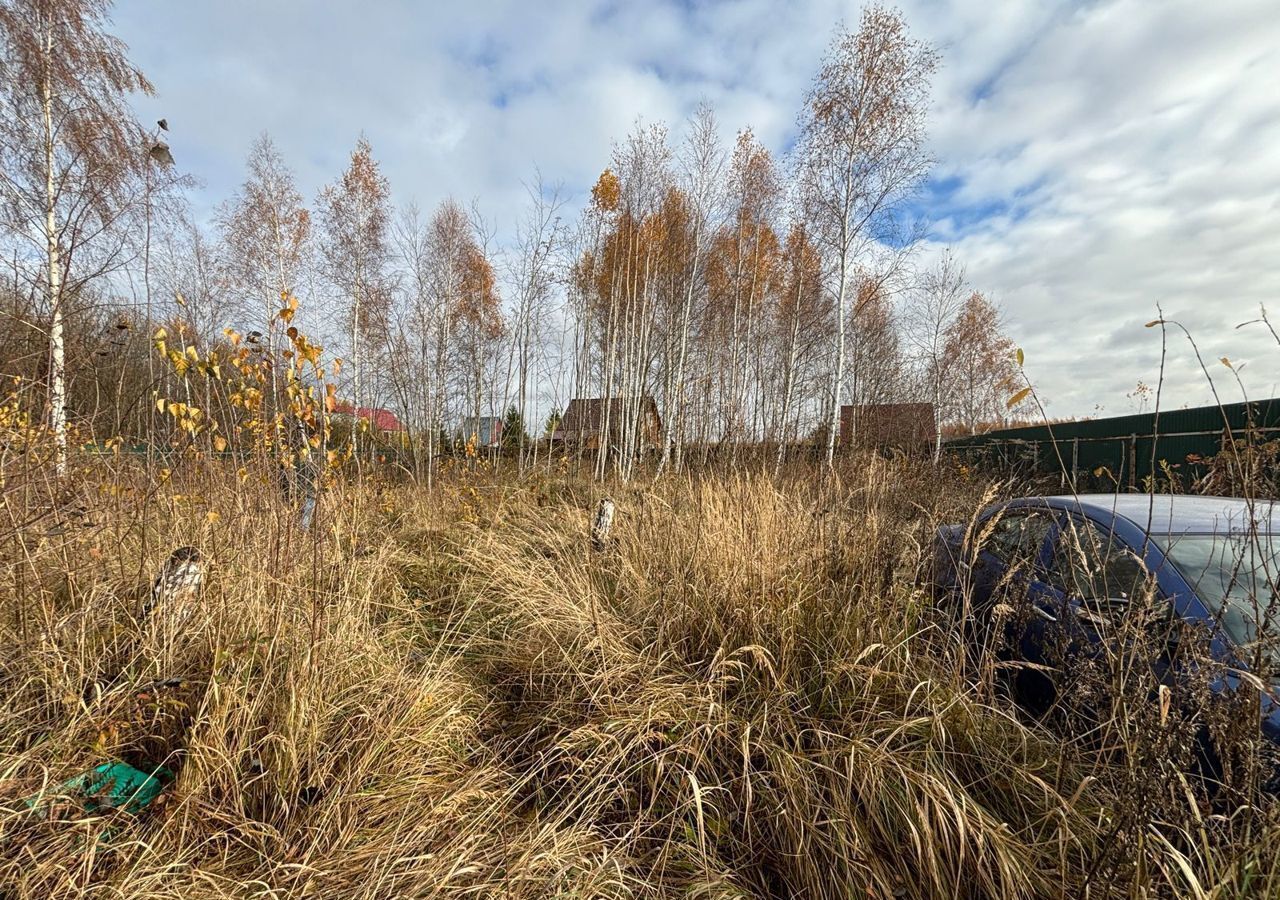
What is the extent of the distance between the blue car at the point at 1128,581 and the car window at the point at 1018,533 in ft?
0.04

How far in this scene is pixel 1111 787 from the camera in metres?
1.66

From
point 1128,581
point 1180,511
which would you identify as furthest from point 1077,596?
point 1180,511

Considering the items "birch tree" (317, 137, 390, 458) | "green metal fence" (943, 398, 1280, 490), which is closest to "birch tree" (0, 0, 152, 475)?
"birch tree" (317, 137, 390, 458)

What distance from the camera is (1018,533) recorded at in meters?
3.14

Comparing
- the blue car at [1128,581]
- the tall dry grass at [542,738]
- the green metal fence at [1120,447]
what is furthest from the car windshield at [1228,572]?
the green metal fence at [1120,447]

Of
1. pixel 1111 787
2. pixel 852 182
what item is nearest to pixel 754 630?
pixel 1111 787

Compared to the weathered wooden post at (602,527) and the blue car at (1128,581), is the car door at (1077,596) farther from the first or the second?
the weathered wooden post at (602,527)

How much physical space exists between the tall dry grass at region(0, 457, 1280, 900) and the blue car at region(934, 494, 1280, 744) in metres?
0.27

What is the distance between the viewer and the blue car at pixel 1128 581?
157 centimetres

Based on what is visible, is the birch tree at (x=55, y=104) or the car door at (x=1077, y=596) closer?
the car door at (x=1077, y=596)

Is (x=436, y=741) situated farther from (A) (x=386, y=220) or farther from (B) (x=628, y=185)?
(A) (x=386, y=220)

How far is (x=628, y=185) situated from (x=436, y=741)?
1194 centimetres

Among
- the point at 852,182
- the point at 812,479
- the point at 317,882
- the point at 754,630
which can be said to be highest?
the point at 852,182

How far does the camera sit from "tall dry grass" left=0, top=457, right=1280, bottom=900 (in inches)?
57.6
